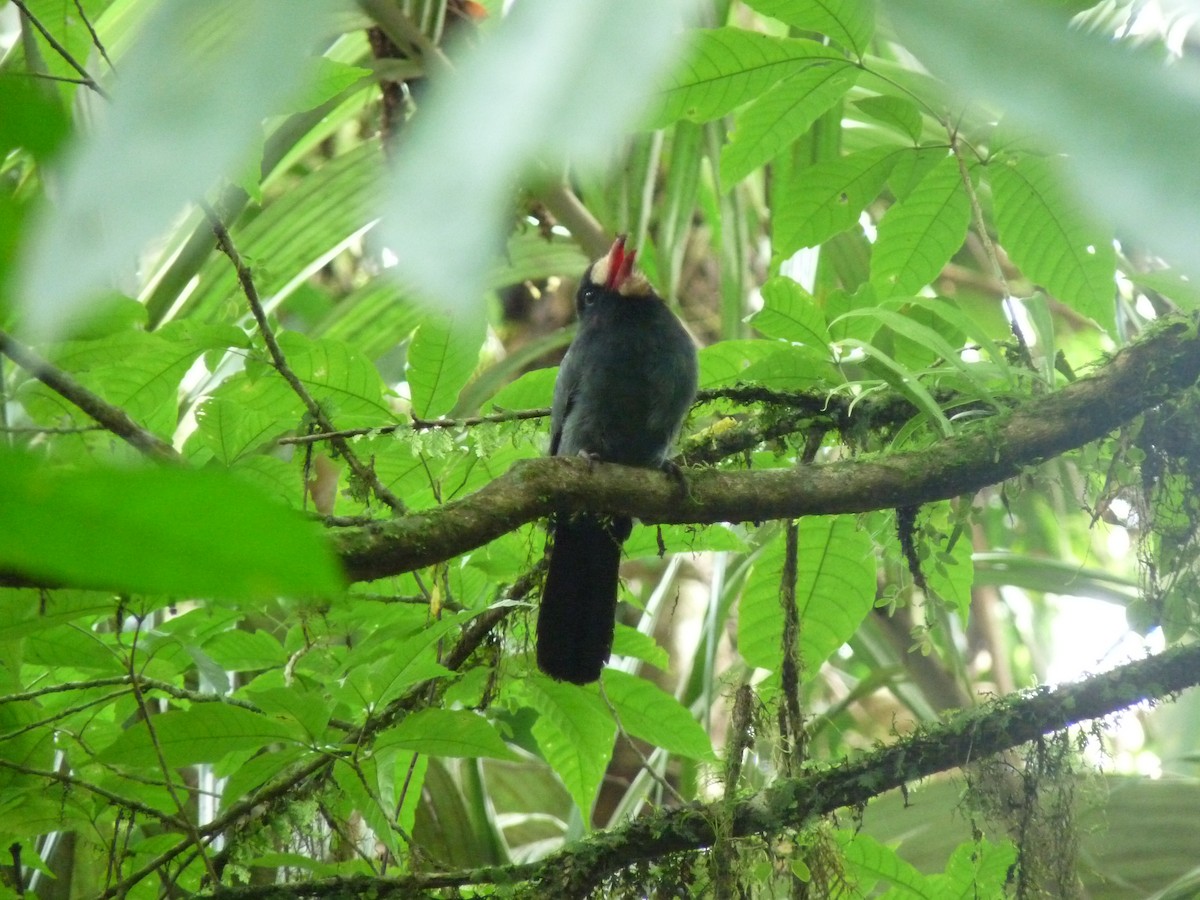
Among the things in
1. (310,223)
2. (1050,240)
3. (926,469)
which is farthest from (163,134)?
(310,223)

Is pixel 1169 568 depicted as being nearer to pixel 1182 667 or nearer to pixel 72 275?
pixel 1182 667

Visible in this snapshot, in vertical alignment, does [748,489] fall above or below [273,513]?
above

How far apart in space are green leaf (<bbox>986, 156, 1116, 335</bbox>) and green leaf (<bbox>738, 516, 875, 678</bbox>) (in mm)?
627

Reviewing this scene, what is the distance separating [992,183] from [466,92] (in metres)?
2.02

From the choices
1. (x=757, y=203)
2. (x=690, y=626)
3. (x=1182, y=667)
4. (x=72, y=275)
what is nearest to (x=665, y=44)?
(x=72, y=275)

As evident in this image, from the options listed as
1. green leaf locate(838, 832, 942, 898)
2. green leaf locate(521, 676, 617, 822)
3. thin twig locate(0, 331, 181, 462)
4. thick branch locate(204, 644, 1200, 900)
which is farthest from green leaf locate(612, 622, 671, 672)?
thin twig locate(0, 331, 181, 462)

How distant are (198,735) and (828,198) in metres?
1.57

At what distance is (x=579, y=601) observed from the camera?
Answer: 244 centimetres

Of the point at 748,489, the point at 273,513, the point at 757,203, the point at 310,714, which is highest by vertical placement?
the point at 757,203

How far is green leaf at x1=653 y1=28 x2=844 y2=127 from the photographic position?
1.88 meters

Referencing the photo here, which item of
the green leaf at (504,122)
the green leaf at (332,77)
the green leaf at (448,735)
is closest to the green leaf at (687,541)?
the green leaf at (448,735)

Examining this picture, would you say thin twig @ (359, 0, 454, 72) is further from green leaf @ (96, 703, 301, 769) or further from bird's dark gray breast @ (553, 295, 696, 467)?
green leaf @ (96, 703, 301, 769)

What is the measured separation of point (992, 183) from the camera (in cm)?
212

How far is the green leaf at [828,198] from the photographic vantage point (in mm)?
2230
